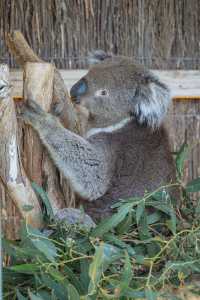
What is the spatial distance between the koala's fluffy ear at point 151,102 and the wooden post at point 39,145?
0.48 metres

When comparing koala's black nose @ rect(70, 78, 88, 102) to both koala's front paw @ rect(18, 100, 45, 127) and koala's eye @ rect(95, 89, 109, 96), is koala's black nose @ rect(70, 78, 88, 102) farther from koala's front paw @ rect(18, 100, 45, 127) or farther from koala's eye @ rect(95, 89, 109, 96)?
koala's front paw @ rect(18, 100, 45, 127)

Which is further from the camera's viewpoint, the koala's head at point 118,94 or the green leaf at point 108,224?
the koala's head at point 118,94

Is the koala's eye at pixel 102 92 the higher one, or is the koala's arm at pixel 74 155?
the koala's eye at pixel 102 92

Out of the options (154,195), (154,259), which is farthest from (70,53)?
(154,259)

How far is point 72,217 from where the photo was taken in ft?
8.25

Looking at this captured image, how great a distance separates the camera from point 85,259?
86.9 inches

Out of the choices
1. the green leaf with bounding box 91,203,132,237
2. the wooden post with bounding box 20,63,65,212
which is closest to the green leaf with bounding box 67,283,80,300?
the green leaf with bounding box 91,203,132,237

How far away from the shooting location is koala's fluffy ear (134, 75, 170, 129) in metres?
3.02

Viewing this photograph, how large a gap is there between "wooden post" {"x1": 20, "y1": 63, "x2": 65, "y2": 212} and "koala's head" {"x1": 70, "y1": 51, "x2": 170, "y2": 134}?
437 mm

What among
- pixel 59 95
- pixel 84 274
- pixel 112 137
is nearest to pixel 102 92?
pixel 112 137

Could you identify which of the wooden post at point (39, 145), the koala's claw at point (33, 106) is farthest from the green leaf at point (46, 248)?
the koala's claw at point (33, 106)

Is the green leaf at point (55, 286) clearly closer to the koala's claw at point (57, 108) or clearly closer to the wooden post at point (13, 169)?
the wooden post at point (13, 169)

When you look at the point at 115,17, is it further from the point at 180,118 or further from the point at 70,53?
the point at 180,118

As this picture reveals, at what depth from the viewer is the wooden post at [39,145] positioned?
102 inches
